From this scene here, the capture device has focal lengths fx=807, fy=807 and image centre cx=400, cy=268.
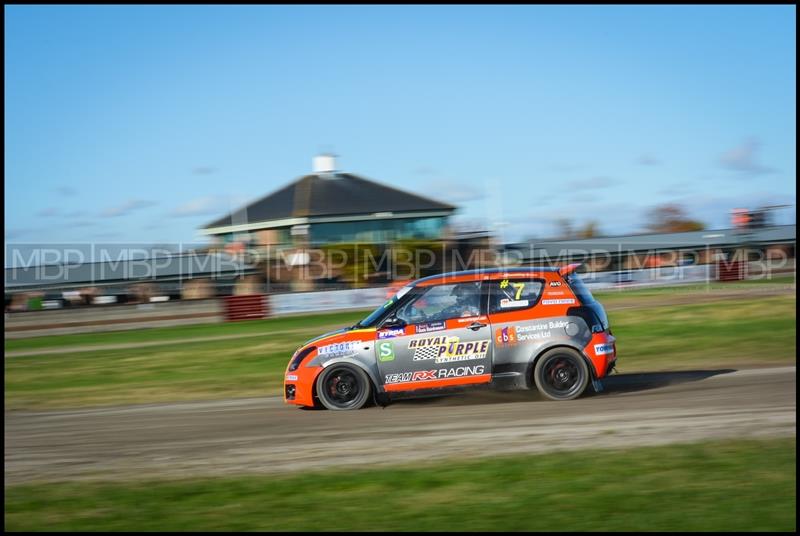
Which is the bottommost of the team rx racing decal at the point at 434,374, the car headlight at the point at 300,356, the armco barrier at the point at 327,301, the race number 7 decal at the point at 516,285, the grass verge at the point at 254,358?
the grass verge at the point at 254,358

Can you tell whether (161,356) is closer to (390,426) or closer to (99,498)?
(390,426)

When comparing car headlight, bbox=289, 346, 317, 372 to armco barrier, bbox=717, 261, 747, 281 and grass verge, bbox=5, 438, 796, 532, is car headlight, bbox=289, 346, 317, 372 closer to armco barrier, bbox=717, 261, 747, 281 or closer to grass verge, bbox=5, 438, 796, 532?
grass verge, bbox=5, 438, 796, 532

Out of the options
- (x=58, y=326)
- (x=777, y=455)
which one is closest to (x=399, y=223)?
(x=58, y=326)

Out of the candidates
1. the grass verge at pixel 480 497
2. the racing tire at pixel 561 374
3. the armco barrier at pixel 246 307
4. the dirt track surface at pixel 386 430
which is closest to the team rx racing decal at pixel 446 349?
the dirt track surface at pixel 386 430

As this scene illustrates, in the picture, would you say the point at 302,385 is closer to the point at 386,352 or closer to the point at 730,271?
the point at 386,352

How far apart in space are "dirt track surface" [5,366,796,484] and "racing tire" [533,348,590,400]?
158 mm

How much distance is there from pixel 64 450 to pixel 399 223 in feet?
150

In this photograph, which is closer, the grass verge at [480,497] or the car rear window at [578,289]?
the grass verge at [480,497]

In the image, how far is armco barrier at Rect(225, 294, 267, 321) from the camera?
29.2m

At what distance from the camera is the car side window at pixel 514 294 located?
31.6 ft

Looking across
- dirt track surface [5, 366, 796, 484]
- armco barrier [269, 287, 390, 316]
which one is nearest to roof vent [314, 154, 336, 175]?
armco barrier [269, 287, 390, 316]

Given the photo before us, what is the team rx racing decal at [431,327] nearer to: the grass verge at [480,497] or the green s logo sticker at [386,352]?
the green s logo sticker at [386,352]

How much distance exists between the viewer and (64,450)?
8.17 metres

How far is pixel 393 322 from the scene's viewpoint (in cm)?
973
